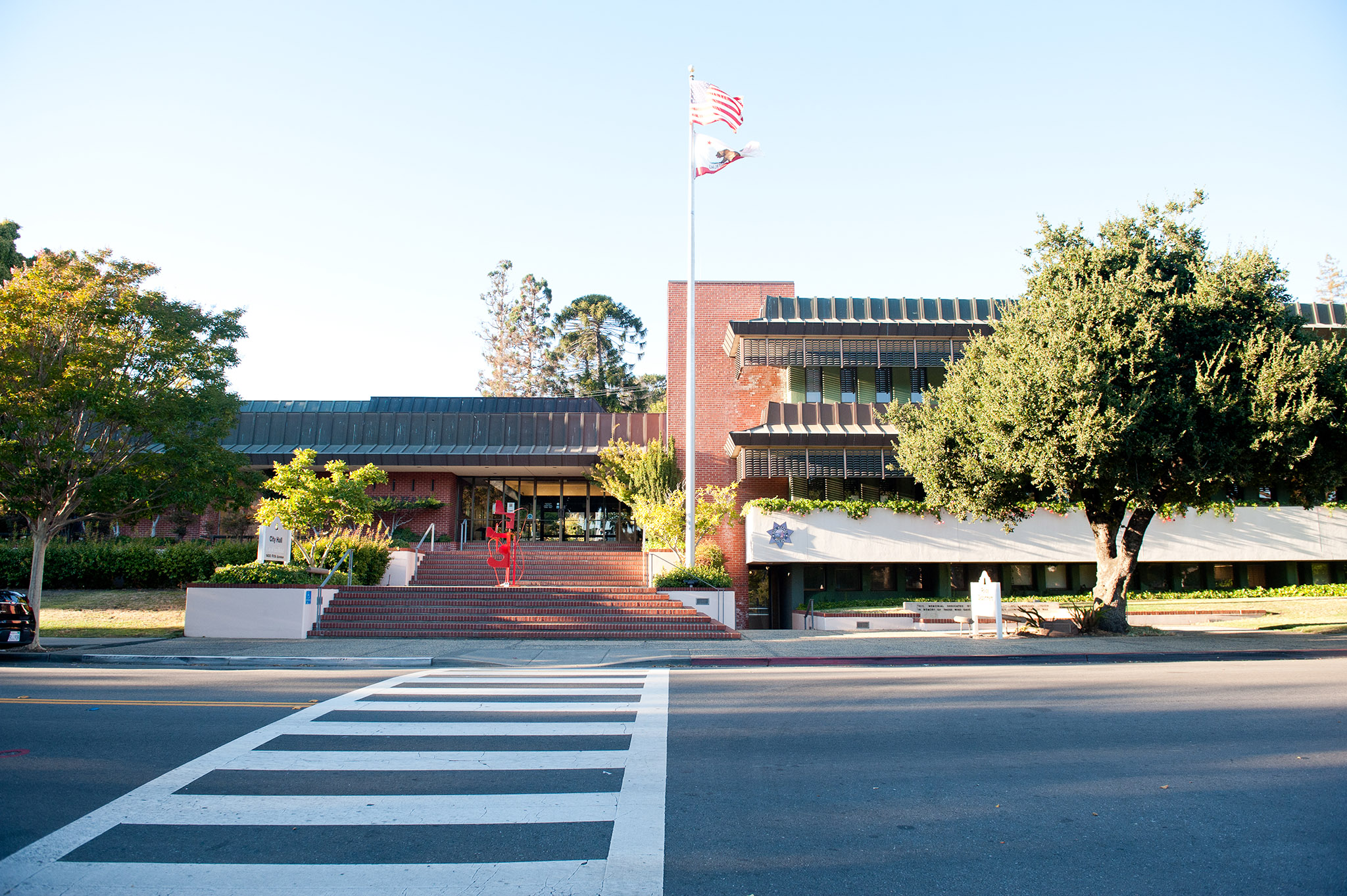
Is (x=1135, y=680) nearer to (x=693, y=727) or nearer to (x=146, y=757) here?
(x=693, y=727)

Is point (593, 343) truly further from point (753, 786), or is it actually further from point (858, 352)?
point (753, 786)

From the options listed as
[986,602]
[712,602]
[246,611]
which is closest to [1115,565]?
[986,602]

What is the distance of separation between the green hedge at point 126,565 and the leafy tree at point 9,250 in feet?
43.5

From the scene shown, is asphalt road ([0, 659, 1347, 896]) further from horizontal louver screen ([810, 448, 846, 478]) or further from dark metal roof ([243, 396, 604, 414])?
dark metal roof ([243, 396, 604, 414])

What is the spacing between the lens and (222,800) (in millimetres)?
5656

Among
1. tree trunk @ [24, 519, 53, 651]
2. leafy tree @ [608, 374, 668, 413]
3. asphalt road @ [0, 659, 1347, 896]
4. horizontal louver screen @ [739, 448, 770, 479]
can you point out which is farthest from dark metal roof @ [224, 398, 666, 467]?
leafy tree @ [608, 374, 668, 413]

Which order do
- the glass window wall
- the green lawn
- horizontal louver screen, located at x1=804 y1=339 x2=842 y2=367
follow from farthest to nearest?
the glass window wall → horizontal louver screen, located at x1=804 y1=339 x2=842 y2=367 → the green lawn

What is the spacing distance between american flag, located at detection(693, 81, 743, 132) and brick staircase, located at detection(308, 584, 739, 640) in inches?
468

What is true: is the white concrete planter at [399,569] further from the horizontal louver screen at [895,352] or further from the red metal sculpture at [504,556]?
the horizontal louver screen at [895,352]

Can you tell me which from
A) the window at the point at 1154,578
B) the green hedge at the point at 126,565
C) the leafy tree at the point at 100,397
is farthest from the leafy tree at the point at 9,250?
the window at the point at 1154,578

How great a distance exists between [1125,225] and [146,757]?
1888 centimetres

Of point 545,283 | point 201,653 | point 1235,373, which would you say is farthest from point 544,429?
point 545,283

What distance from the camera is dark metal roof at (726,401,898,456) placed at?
79.0ft

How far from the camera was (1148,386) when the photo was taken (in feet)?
49.4
